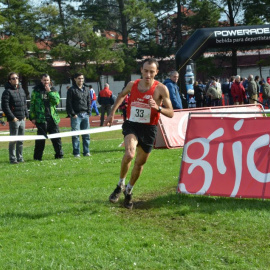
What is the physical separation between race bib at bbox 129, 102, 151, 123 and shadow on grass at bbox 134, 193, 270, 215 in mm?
1149

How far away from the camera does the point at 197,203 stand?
25.5 ft

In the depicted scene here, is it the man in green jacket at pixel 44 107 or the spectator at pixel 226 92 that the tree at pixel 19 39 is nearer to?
the spectator at pixel 226 92

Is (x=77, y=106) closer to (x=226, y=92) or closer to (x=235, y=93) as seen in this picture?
(x=235, y=93)

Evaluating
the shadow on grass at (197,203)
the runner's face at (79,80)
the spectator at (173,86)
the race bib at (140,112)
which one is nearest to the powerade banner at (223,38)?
the spectator at (173,86)

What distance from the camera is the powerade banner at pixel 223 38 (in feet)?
70.3

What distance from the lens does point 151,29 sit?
5394 centimetres

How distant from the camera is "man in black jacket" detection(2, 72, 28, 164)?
1356 cm

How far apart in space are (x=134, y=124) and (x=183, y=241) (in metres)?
2.23

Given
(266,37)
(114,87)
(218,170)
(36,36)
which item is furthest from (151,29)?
(218,170)

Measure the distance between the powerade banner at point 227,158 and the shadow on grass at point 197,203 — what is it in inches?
4.3

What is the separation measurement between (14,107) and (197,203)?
7193 mm

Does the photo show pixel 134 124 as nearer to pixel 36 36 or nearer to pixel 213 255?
pixel 213 255

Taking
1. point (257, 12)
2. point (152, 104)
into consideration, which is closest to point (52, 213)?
point (152, 104)

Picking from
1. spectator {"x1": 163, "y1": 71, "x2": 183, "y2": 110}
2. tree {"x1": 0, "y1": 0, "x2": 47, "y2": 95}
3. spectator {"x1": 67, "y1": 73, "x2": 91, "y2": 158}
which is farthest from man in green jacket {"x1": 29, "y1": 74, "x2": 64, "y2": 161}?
tree {"x1": 0, "y1": 0, "x2": 47, "y2": 95}
